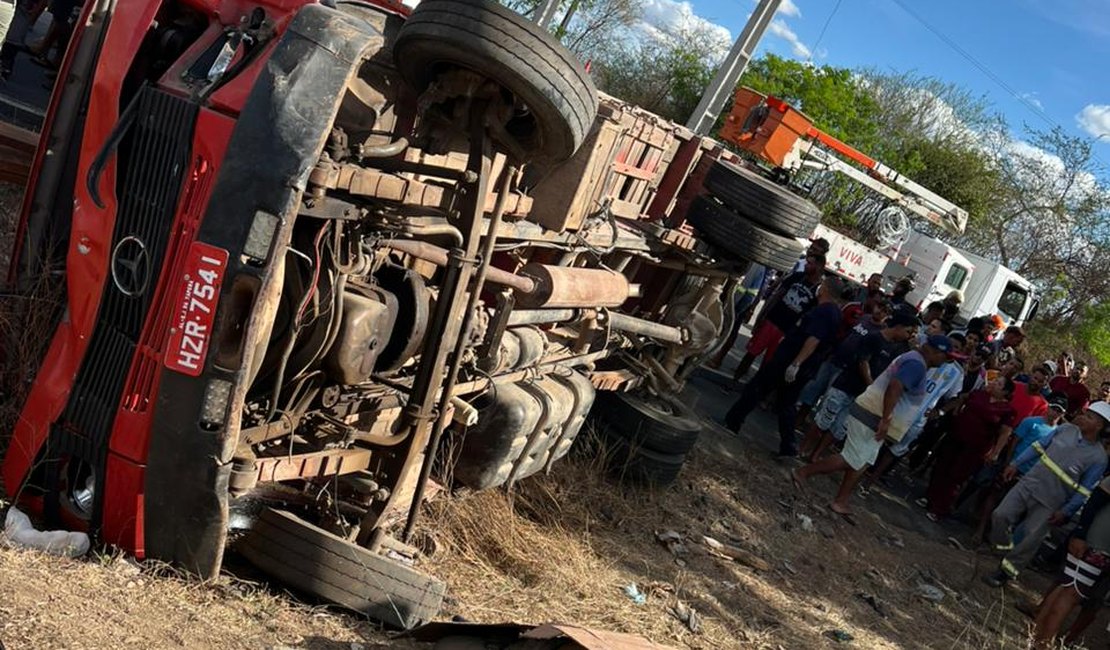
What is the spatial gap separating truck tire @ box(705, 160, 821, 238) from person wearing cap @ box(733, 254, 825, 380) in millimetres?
3212

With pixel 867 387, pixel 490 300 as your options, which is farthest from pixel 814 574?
pixel 490 300

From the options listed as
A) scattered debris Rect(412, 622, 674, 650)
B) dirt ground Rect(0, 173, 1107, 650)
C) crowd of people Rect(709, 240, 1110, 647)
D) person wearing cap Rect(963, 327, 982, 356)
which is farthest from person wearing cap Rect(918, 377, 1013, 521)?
scattered debris Rect(412, 622, 674, 650)

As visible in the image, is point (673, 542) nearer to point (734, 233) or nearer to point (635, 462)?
point (635, 462)

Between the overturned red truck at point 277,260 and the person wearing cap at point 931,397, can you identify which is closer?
the overturned red truck at point 277,260

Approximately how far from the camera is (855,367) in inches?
381

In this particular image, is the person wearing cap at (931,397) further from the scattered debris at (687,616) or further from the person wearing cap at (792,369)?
the scattered debris at (687,616)

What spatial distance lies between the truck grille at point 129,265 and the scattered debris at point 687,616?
131 inches

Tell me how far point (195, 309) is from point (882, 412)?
6.50 metres

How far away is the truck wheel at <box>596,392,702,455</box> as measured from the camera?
23.7ft

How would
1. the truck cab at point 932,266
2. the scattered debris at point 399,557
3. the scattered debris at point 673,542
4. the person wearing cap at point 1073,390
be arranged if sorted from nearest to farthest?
the scattered debris at point 399,557, the scattered debris at point 673,542, the person wearing cap at point 1073,390, the truck cab at point 932,266

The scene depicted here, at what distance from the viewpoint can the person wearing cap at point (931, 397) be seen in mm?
9883

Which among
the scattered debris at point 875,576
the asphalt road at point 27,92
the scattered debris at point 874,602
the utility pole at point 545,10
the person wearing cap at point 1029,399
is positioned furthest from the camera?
the utility pole at point 545,10

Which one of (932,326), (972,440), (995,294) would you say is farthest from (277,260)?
(995,294)

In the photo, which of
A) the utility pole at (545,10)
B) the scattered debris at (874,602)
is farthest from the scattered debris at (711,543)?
the utility pole at (545,10)
